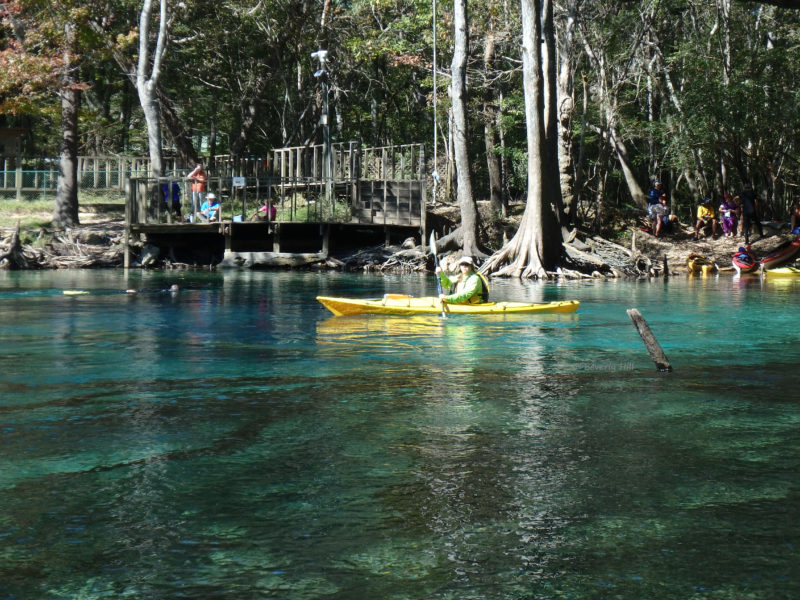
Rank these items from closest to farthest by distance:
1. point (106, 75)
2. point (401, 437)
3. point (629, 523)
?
point (629, 523) < point (401, 437) < point (106, 75)

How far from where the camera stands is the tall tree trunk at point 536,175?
1030 inches

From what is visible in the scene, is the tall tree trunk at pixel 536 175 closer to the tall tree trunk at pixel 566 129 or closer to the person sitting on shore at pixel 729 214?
the tall tree trunk at pixel 566 129

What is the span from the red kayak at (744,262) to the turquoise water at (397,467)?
15.5 meters

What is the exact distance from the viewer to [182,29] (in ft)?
122

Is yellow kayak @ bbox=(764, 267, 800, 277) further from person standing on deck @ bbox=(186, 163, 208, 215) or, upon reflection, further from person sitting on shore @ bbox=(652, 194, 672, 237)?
person standing on deck @ bbox=(186, 163, 208, 215)

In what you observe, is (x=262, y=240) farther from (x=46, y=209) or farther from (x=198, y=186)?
(x=46, y=209)

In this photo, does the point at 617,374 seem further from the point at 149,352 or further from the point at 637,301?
the point at 637,301

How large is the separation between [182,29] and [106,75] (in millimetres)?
11228

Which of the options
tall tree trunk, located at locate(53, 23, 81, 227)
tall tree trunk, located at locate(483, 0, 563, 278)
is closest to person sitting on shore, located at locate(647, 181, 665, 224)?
tall tree trunk, located at locate(483, 0, 563, 278)

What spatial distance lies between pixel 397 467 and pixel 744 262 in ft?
79.5

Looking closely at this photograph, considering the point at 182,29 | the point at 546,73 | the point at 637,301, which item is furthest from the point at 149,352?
the point at 182,29

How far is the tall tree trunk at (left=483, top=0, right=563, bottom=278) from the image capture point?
1030 inches

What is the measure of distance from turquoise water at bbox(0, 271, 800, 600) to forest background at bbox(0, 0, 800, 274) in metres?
14.4

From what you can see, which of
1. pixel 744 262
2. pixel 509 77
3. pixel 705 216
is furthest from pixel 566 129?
pixel 744 262
